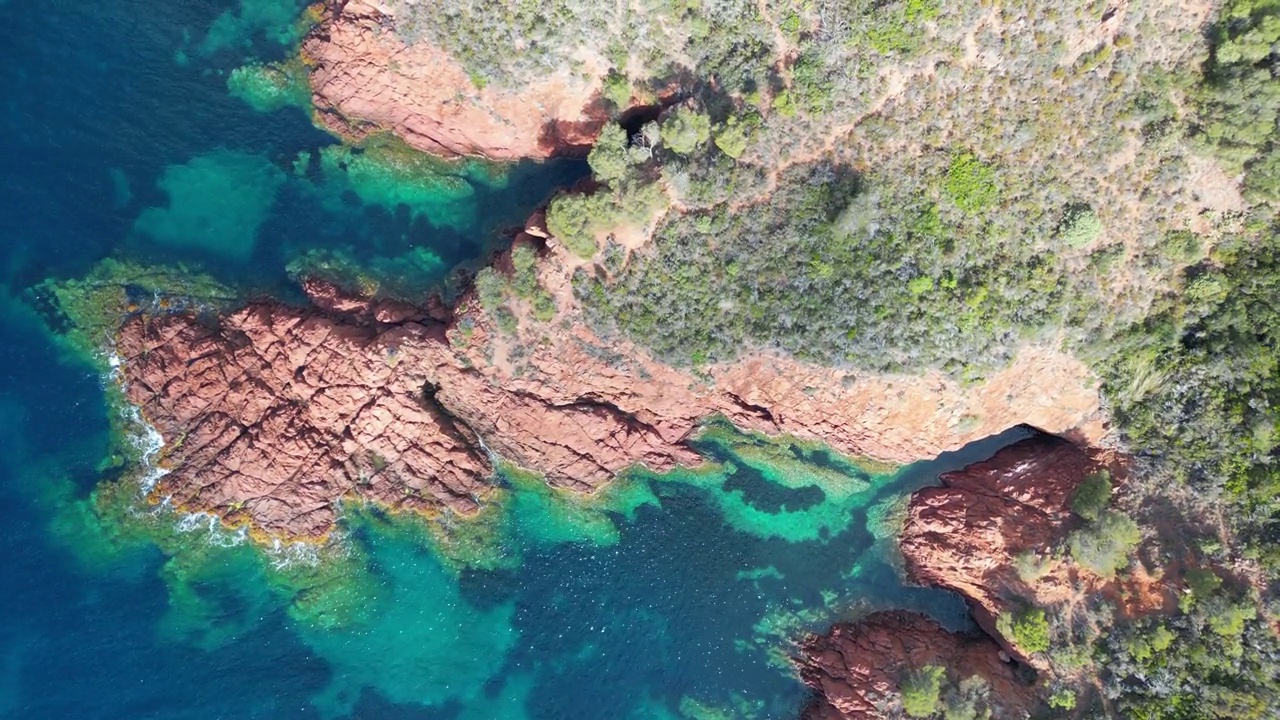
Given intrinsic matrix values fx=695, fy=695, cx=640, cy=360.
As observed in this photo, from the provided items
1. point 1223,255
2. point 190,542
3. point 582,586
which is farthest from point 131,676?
point 1223,255

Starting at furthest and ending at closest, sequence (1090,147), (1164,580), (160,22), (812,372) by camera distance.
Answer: (160,22) → (812,372) → (1164,580) → (1090,147)

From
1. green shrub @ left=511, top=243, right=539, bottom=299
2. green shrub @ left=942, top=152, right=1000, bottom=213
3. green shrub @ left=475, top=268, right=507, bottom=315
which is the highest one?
green shrub @ left=942, top=152, right=1000, bottom=213

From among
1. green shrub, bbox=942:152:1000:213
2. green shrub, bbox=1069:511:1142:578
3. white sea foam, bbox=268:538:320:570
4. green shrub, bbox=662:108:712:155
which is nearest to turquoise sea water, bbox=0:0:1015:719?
white sea foam, bbox=268:538:320:570

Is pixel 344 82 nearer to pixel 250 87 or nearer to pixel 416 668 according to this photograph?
pixel 250 87

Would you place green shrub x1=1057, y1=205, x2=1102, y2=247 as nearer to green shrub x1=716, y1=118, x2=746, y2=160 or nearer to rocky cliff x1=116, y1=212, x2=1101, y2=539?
rocky cliff x1=116, y1=212, x2=1101, y2=539

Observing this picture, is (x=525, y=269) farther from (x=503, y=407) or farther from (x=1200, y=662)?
(x=1200, y=662)

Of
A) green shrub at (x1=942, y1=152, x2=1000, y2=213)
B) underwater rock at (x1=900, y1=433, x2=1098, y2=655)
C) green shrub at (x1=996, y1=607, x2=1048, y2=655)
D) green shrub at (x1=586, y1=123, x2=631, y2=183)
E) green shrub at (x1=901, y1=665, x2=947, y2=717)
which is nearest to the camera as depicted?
green shrub at (x1=942, y1=152, x2=1000, y2=213)
